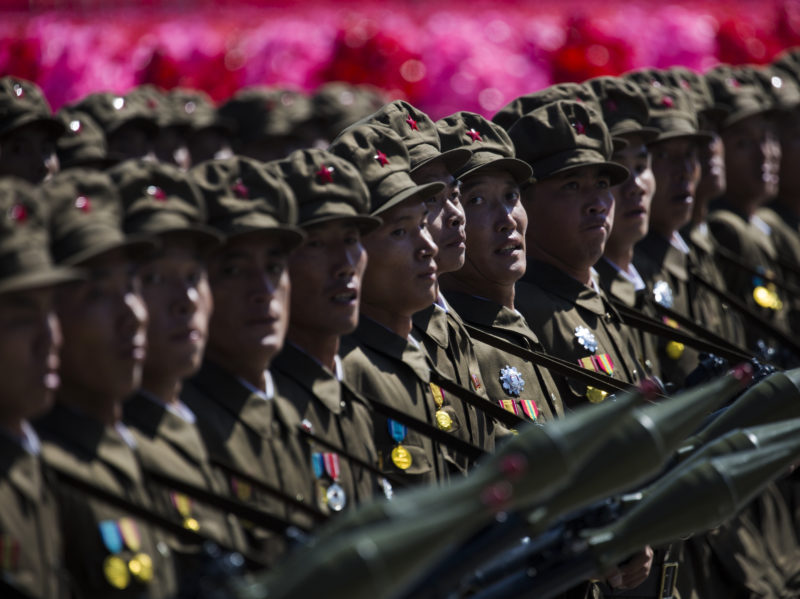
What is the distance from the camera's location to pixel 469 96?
13.6 m

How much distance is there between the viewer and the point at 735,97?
1152cm

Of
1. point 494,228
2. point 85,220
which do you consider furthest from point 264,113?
point 85,220

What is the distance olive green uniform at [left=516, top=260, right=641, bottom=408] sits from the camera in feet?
25.7

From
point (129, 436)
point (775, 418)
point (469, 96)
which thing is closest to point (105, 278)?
point (129, 436)

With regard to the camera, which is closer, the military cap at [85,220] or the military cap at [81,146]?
the military cap at [85,220]

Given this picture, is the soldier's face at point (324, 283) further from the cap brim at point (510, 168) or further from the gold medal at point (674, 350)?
the gold medal at point (674, 350)

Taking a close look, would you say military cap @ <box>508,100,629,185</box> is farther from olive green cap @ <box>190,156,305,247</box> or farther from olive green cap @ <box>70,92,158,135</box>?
olive green cap @ <box>70,92,158,135</box>

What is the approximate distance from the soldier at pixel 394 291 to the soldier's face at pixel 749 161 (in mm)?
5409

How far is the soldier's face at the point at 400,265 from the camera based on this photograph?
6.39m

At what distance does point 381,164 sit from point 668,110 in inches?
141

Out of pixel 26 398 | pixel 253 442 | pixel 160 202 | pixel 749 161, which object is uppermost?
pixel 749 161

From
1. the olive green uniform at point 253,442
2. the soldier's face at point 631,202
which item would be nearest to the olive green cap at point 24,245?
the olive green uniform at point 253,442

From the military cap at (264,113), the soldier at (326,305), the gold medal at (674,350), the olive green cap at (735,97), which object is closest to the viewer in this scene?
the soldier at (326,305)

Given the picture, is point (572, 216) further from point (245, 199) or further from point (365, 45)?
point (365, 45)
